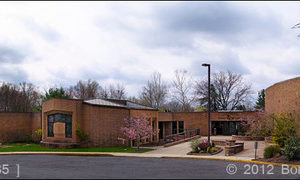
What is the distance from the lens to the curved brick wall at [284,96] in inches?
930

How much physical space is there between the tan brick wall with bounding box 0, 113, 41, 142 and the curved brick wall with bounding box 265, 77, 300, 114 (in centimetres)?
2729

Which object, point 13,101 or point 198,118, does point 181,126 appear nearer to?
point 198,118

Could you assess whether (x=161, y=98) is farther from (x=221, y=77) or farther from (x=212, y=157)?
(x=212, y=157)

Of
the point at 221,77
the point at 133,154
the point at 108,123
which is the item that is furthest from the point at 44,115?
the point at 221,77

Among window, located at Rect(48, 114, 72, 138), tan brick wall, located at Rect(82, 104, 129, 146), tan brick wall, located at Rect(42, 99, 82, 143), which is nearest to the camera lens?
tan brick wall, located at Rect(82, 104, 129, 146)

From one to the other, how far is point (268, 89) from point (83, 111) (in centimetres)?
1847

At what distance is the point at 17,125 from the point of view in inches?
1521

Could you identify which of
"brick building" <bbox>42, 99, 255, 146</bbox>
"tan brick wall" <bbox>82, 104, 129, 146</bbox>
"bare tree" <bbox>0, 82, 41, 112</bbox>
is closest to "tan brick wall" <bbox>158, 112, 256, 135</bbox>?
"brick building" <bbox>42, 99, 255, 146</bbox>

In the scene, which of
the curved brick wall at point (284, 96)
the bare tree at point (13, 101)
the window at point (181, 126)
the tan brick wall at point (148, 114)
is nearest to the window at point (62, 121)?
the tan brick wall at point (148, 114)

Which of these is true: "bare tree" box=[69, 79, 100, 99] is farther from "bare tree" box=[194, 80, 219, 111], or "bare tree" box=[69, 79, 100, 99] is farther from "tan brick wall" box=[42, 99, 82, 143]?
"tan brick wall" box=[42, 99, 82, 143]

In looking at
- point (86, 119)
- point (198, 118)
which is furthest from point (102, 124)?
point (198, 118)

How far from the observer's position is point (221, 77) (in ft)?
213

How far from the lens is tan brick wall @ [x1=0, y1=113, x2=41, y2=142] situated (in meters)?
37.4

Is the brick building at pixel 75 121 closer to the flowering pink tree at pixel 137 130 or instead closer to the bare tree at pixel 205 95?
the flowering pink tree at pixel 137 130
